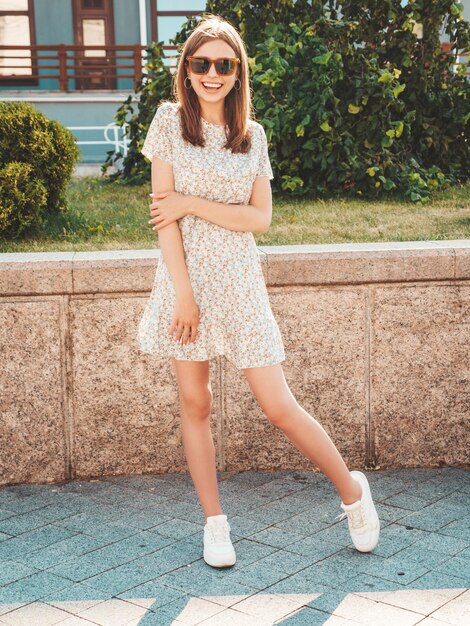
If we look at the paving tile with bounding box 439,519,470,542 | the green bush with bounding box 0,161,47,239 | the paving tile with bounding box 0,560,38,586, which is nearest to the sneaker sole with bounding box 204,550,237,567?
the paving tile with bounding box 0,560,38,586

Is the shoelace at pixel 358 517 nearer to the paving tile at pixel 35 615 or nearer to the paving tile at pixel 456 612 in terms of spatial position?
the paving tile at pixel 456 612

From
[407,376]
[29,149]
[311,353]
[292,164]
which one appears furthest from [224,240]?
[292,164]

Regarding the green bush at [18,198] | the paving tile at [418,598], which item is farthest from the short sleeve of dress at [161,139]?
the green bush at [18,198]

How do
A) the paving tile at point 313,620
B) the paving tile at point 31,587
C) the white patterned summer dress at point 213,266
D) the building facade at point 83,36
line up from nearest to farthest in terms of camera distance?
the paving tile at point 313,620
the paving tile at point 31,587
the white patterned summer dress at point 213,266
the building facade at point 83,36

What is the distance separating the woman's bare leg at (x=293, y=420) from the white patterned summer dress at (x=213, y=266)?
7cm

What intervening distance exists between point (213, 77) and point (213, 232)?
54cm

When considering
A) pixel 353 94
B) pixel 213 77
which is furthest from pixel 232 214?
pixel 353 94

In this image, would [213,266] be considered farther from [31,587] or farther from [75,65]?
[75,65]

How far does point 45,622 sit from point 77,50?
1742 centimetres

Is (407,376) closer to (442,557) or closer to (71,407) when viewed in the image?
(442,557)

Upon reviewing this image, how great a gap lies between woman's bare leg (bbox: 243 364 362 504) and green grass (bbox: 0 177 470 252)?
183 centimetres

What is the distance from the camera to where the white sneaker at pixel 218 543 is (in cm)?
349

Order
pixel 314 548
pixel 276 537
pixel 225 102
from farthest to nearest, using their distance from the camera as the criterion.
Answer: pixel 276 537
pixel 314 548
pixel 225 102

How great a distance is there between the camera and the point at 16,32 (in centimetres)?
2023
